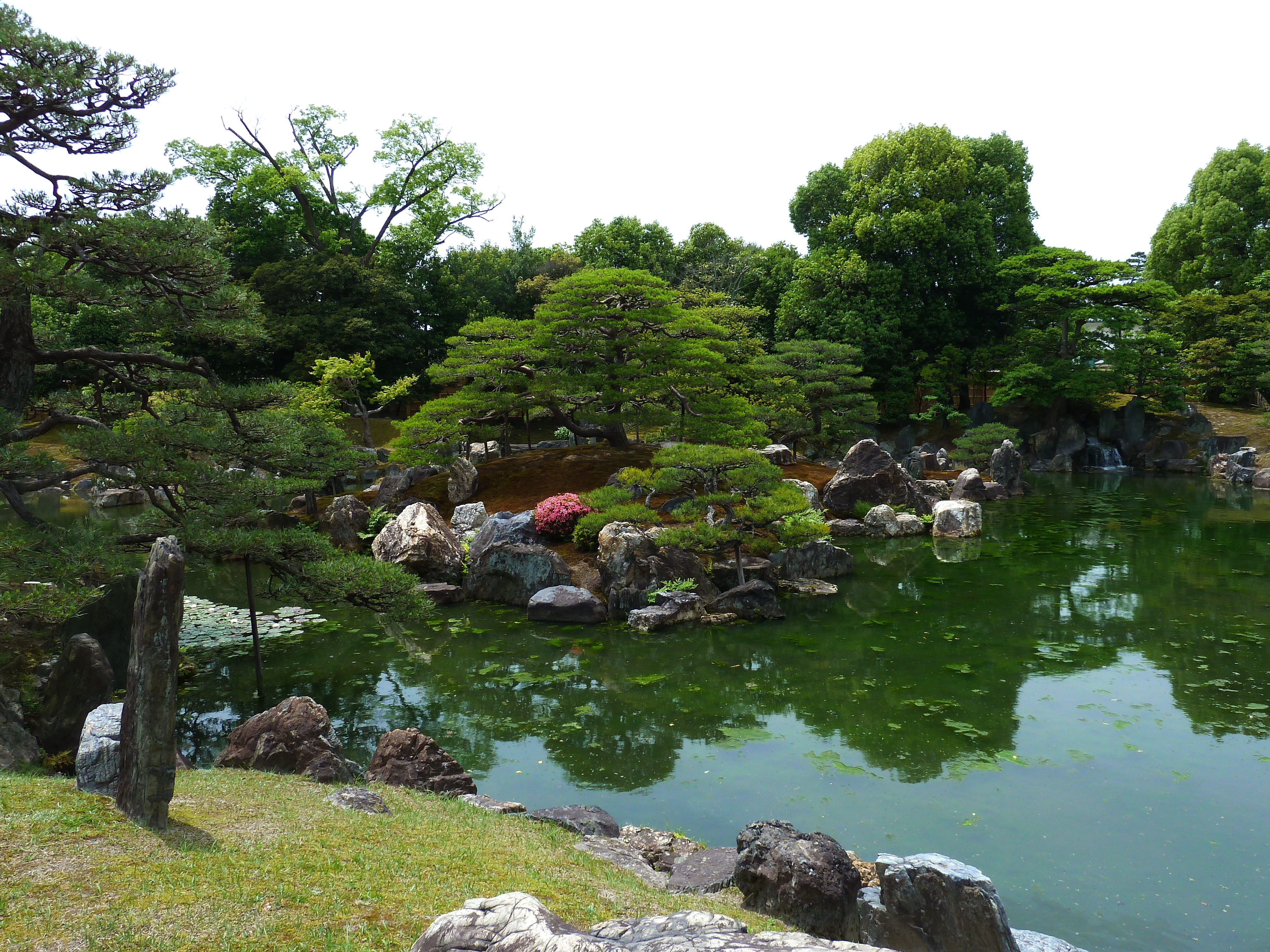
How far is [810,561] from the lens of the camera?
51.8 ft

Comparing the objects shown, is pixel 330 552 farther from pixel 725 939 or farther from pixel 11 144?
pixel 725 939

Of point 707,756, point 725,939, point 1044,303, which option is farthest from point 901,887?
point 1044,303

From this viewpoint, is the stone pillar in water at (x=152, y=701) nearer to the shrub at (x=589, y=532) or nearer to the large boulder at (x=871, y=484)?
the shrub at (x=589, y=532)

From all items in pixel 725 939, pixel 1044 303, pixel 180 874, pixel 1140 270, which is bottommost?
pixel 180 874

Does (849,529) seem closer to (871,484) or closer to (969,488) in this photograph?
(871,484)

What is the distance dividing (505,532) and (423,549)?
5.69ft

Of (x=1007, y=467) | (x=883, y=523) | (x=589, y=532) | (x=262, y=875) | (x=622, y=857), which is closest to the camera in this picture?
(x=262, y=875)

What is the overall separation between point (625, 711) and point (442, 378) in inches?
508

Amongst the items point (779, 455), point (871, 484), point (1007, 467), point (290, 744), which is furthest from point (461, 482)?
point (1007, 467)

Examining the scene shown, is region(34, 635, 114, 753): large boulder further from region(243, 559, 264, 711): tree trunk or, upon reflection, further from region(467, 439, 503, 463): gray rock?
region(467, 439, 503, 463): gray rock

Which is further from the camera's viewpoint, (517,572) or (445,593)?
(445,593)

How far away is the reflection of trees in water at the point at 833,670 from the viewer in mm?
8914

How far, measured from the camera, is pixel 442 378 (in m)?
20.3

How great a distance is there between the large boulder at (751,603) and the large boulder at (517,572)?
10.0 feet
